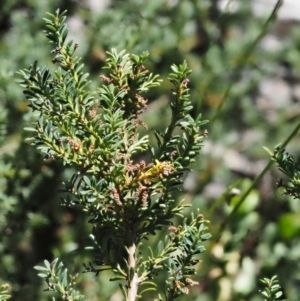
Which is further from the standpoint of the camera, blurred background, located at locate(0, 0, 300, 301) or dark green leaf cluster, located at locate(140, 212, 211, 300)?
blurred background, located at locate(0, 0, 300, 301)

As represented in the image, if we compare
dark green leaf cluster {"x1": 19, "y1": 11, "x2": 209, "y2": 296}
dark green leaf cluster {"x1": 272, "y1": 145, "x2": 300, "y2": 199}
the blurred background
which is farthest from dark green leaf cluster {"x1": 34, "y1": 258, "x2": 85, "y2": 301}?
the blurred background

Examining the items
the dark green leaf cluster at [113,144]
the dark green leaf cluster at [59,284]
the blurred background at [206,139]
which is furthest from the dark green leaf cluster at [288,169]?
the blurred background at [206,139]

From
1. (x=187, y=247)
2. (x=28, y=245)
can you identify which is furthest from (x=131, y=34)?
(x=187, y=247)

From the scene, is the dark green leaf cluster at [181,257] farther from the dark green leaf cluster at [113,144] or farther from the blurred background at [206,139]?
the blurred background at [206,139]

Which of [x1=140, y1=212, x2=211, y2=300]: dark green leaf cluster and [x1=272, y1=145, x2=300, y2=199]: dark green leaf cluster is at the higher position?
[x1=272, y1=145, x2=300, y2=199]: dark green leaf cluster

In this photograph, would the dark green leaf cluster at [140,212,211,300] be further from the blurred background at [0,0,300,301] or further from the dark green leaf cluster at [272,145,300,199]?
the blurred background at [0,0,300,301]
